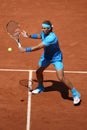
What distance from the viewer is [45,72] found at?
543 inches

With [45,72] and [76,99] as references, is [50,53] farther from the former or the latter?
[45,72]

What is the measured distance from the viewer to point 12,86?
1302cm

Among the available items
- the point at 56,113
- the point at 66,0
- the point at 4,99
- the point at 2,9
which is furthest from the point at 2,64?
the point at 66,0

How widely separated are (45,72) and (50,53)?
2.04 meters

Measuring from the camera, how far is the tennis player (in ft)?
37.2

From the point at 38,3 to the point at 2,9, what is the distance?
5.67 feet

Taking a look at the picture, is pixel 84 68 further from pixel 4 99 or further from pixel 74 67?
pixel 4 99

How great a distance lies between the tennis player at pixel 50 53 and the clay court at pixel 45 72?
38cm

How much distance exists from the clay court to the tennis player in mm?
379

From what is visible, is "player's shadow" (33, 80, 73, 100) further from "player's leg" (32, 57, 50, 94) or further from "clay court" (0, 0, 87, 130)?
"player's leg" (32, 57, 50, 94)

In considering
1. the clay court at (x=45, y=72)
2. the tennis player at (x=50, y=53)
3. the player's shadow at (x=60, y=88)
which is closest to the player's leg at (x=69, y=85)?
the tennis player at (x=50, y=53)

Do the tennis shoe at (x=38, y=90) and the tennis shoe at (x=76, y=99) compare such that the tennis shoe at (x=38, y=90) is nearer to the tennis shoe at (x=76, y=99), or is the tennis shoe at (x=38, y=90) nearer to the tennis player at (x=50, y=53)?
the tennis player at (x=50, y=53)

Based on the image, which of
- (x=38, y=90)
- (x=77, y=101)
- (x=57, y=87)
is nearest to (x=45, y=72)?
(x=57, y=87)

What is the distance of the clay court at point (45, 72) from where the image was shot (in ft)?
38.2
